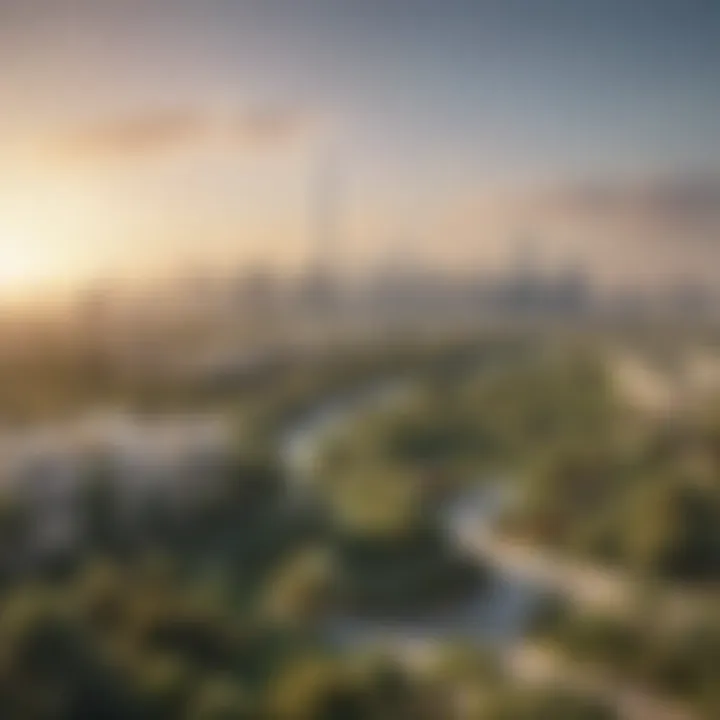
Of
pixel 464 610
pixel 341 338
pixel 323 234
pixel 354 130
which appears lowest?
pixel 464 610

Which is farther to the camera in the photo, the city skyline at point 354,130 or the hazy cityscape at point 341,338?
the city skyline at point 354,130

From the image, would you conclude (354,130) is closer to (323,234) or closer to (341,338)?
(323,234)

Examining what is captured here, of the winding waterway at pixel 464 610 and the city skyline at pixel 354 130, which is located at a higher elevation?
the city skyline at pixel 354 130

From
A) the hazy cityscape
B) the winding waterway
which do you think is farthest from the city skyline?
the winding waterway

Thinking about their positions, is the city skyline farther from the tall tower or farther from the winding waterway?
the winding waterway

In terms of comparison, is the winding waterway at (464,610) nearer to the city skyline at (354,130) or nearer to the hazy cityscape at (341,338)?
the hazy cityscape at (341,338)

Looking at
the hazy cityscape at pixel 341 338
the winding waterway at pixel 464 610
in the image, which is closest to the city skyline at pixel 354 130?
the hazy cityscape at pixel 341 338

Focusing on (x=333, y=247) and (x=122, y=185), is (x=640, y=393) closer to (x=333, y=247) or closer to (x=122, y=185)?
(x=333, y=247)

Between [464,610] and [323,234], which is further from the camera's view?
[323,234]

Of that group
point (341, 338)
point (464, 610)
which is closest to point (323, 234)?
point (341, 338)

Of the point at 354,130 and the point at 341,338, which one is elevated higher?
the point at 354,130

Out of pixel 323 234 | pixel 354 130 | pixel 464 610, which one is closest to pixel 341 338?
pixel 323 234
